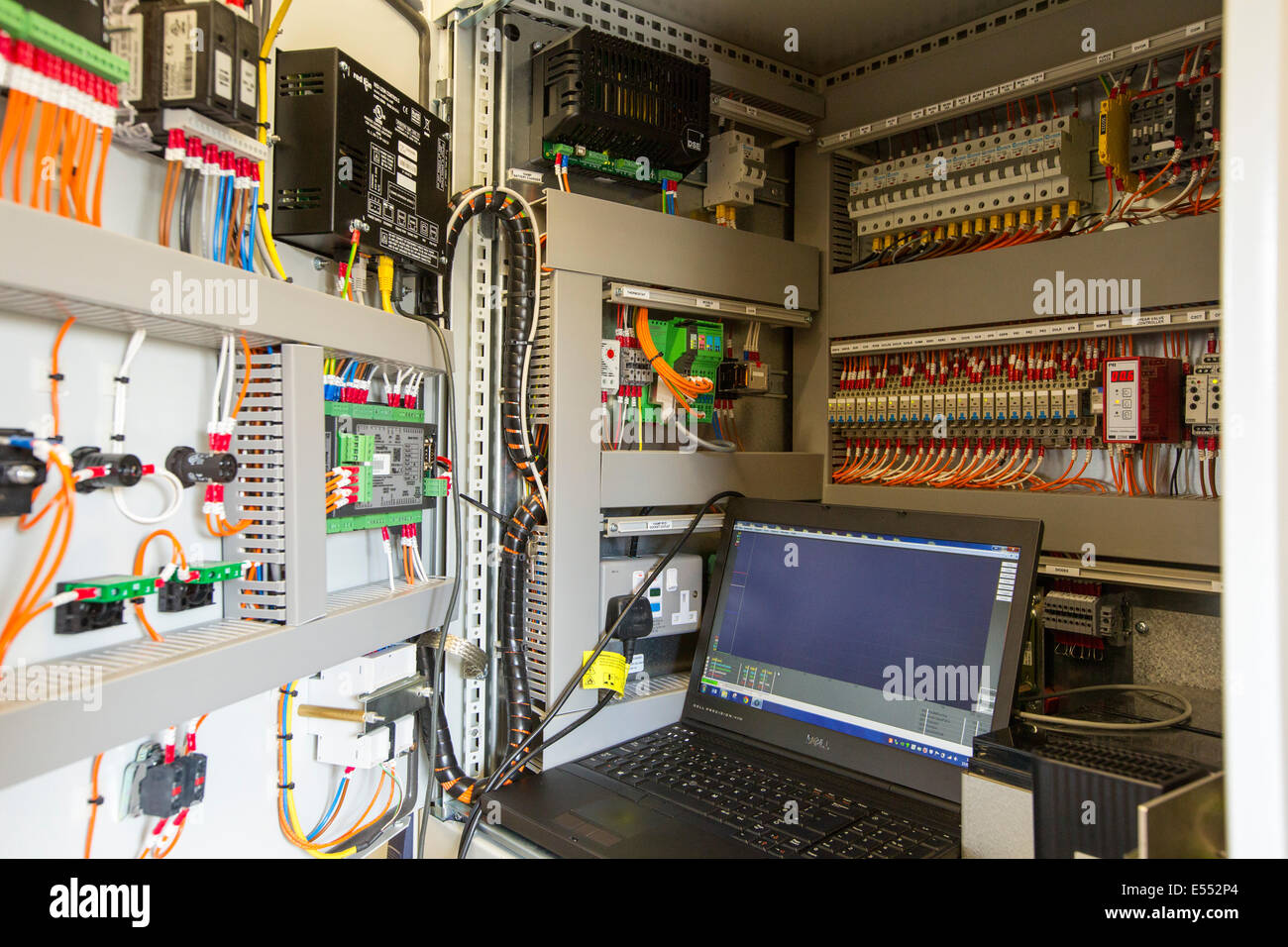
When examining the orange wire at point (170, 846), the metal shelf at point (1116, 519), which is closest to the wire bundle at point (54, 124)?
the orange wire at point (170, 846)

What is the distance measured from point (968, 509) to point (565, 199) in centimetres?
101

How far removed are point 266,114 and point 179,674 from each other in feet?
2.36

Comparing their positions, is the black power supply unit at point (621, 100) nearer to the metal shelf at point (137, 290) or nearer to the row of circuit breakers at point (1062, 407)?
the metal shelf at point (137, 290)

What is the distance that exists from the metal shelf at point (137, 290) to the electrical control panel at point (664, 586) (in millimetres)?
655

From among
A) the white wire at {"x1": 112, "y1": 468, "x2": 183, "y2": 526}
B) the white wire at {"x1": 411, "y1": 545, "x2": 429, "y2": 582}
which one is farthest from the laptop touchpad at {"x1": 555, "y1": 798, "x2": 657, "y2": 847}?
the white wire at {"x1": 112, "y1": 468, "x2": 183, "y2": 526}

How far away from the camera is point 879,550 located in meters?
1.44

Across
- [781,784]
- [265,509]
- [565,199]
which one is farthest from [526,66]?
[781,784]

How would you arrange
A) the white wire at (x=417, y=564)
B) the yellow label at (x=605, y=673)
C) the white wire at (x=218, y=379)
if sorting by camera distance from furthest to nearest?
the yellow label at (x=605, y=673)
the white wire at (x=417, y=564)
the white wire at (x=218, y=379)

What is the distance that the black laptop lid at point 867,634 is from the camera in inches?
50.2

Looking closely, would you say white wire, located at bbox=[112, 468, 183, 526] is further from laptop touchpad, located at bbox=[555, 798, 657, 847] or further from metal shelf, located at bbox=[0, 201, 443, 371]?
laptop touchpad, located at bbox=[555, 798, 657, 847]

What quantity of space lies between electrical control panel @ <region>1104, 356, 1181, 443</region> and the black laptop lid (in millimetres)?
397

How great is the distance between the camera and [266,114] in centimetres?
108

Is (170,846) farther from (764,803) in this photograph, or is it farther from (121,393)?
(764,803)

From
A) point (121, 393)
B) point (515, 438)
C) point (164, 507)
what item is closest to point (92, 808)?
point (164, 507)
